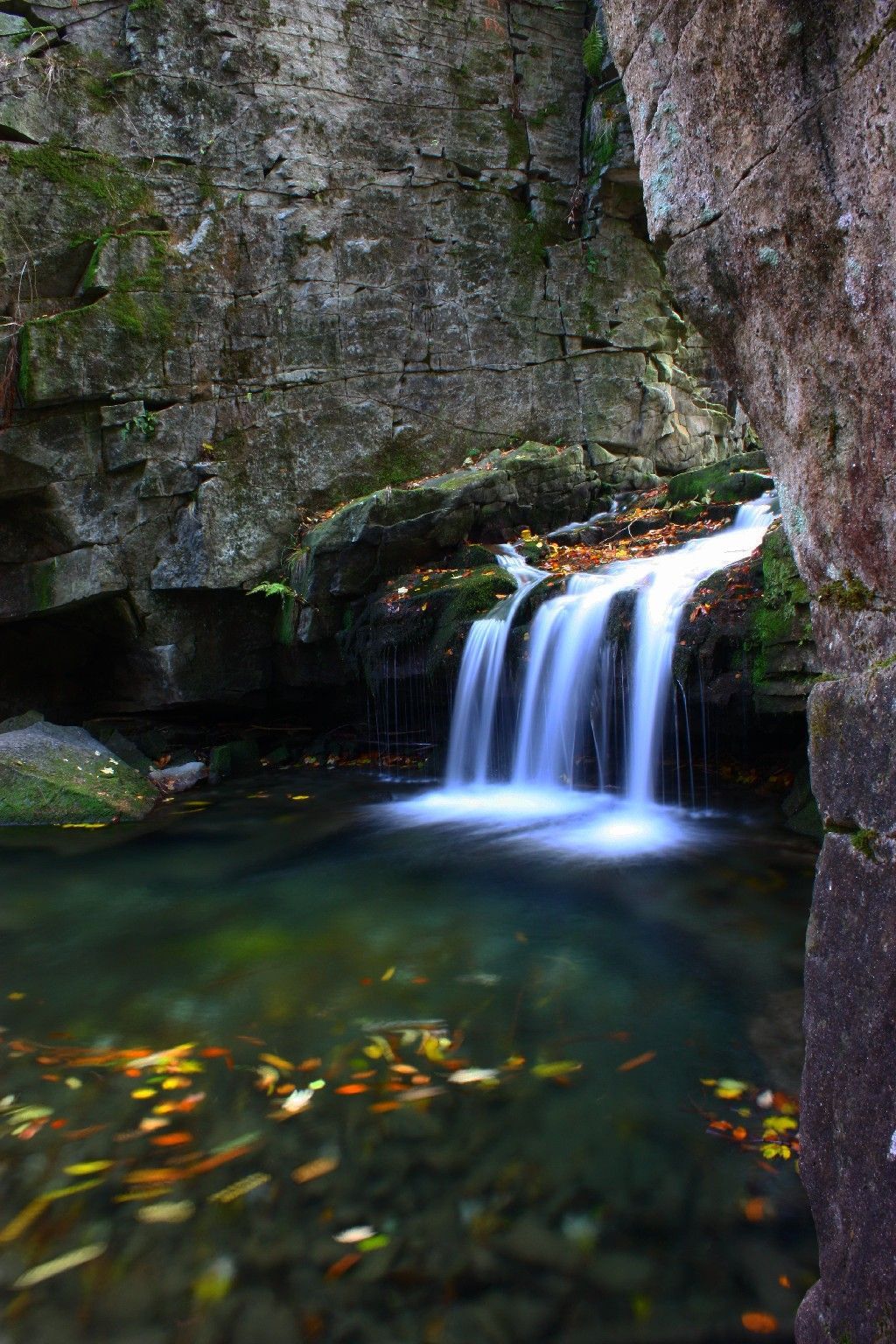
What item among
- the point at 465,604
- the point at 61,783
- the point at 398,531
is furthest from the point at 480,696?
the point at 61,783

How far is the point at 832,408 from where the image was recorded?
2025mm

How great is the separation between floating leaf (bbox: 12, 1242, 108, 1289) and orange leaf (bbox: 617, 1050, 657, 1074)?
2012 mm

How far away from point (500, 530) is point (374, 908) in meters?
6.55

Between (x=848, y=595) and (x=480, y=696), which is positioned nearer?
(x=848, y=595)

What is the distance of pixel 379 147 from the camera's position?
1187 centimetres

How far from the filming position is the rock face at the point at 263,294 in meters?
10.3

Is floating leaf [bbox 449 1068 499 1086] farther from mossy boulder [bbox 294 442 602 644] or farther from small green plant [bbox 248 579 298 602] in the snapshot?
small green plant [bbox 248 579 298 602]

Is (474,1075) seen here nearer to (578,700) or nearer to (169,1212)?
(169,1212)

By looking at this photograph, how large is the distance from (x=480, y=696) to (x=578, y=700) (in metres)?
1.23

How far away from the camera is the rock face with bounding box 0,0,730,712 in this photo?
10.3m

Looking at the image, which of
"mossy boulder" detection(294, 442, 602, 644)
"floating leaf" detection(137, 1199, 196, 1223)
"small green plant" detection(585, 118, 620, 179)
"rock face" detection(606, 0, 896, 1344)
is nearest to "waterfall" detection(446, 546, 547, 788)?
"mossy boulder" detection(294, 442, 602, 644)

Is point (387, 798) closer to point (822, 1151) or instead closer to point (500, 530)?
point (500, 530)

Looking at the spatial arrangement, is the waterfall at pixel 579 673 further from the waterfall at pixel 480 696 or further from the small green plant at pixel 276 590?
the small green plant at pixel 276 590

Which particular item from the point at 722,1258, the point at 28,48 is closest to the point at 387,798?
the point at 722,1258
